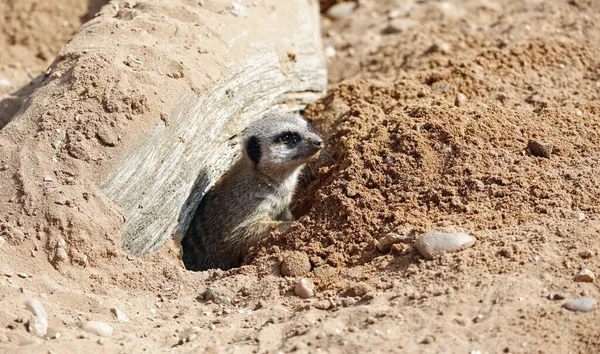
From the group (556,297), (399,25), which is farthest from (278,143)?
(399,25)

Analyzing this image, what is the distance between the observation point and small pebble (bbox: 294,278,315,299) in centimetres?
417

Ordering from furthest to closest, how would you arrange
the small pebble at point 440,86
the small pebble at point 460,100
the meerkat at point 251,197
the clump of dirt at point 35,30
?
the clump of dirt at point 35,30, the small pebble at point 440,86, the small pebble at point 460,100, the meerkat at point 251,197

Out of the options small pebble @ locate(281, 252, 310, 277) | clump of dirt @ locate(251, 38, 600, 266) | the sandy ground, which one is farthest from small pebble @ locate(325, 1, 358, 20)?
small pebble @ locate(281, 252, 310, 277)

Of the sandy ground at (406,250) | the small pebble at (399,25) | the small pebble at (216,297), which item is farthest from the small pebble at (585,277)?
the small pebble at (399,25)

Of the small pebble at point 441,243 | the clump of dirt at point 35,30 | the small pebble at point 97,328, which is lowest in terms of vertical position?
the small pebble at point 441,243

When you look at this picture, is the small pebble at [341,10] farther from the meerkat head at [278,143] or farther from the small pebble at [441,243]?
the small pebble at [441,243]

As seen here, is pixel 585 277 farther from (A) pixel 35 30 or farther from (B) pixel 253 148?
(A) pixel 35 30

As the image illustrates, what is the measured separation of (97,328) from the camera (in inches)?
144

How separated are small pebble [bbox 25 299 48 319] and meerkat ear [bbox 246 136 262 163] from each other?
221 cm

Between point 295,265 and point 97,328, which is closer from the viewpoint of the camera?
point 97,328

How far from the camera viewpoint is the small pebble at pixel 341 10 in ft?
29.3

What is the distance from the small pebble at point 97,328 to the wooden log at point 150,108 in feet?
2.68

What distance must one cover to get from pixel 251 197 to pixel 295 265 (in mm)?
1211

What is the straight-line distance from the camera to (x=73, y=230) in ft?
13.9
